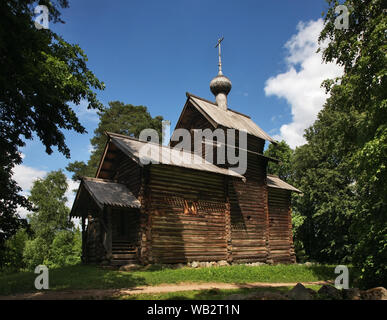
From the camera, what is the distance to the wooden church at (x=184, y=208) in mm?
16656

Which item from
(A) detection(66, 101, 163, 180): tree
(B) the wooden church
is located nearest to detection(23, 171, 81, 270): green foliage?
(A) detection(66, 101, 163, 180): tree

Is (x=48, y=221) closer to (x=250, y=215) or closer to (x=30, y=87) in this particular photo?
Result: (x=250, y=215)

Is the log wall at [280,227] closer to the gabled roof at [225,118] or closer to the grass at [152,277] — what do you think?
the gabled roof at [225,118]

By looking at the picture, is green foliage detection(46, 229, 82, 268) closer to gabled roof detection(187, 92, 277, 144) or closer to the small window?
the small window

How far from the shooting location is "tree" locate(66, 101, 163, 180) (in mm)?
41875

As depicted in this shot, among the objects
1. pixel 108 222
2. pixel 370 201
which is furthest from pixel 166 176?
pixel 370 201

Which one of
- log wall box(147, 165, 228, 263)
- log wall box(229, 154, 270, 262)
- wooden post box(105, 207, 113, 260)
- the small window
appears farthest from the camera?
log wall box(229, 154, 270, 262)

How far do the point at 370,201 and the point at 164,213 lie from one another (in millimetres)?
9821

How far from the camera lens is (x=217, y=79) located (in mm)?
26469

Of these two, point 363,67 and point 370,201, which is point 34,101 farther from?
Answer: point 370,201

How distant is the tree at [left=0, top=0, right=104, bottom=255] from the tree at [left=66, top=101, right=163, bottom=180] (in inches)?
1102

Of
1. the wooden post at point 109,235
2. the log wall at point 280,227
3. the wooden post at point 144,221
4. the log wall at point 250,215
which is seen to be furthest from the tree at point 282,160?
the wooden post at point 109,235

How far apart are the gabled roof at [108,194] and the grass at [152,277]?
3185 millimetres

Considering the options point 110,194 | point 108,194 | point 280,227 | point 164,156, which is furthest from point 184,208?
point 280,227
